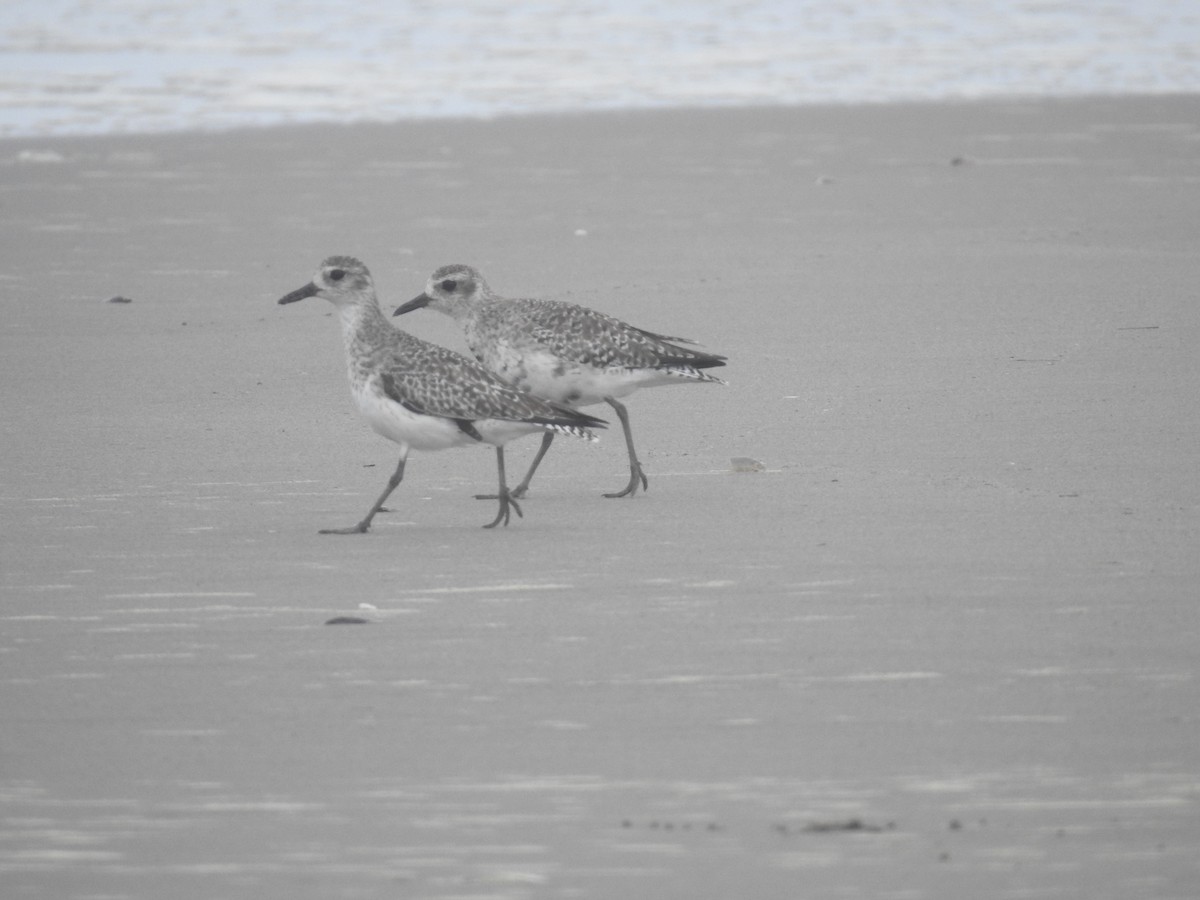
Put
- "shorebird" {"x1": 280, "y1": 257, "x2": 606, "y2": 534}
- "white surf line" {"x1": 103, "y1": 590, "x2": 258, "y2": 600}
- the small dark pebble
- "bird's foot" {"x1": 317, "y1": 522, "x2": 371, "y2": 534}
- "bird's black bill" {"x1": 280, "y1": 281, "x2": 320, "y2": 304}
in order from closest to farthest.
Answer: the small dark pebble
"white surf line" {"x1": 103, "y1": 590, "x2": 258, "y2": 600}
"bird's foot" {"x1": 317, "y1": 522, "x2": 371, "y2": 534}
"shorebird" {"x1": 280, "y1": 257, "x2": 606, "y2": 534}
"bird's black bill" {"x1": 280, "y1": 281, "x2": 320, "y2": 304}

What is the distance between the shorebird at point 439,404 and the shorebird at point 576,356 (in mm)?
524

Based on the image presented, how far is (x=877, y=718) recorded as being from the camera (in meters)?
5.38

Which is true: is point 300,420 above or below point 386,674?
below

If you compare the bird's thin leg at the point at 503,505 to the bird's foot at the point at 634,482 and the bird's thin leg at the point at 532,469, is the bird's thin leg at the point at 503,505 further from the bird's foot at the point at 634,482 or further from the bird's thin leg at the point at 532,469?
the bird's foot at the point at 634,482

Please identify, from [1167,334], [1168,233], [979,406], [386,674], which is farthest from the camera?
[1168,233]

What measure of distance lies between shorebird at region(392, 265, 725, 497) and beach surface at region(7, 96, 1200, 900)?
1.32 ft

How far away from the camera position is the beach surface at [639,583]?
463cm

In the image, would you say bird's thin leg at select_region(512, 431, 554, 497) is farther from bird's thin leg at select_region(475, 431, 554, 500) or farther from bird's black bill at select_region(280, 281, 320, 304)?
bird's black bill at select_region(280, 281, 320, 304)

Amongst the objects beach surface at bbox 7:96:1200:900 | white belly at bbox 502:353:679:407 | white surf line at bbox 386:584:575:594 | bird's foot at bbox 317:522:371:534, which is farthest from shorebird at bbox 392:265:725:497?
white surf line at bbox 386:584:575:594

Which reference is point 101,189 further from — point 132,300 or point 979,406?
point 979,406

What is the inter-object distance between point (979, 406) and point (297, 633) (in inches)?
177

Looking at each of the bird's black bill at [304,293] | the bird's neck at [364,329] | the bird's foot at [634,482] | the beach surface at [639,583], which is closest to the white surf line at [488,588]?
the beach surface at [639,583]

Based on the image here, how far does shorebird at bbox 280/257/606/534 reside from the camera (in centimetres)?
806

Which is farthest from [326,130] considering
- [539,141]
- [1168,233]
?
[1168,233]
